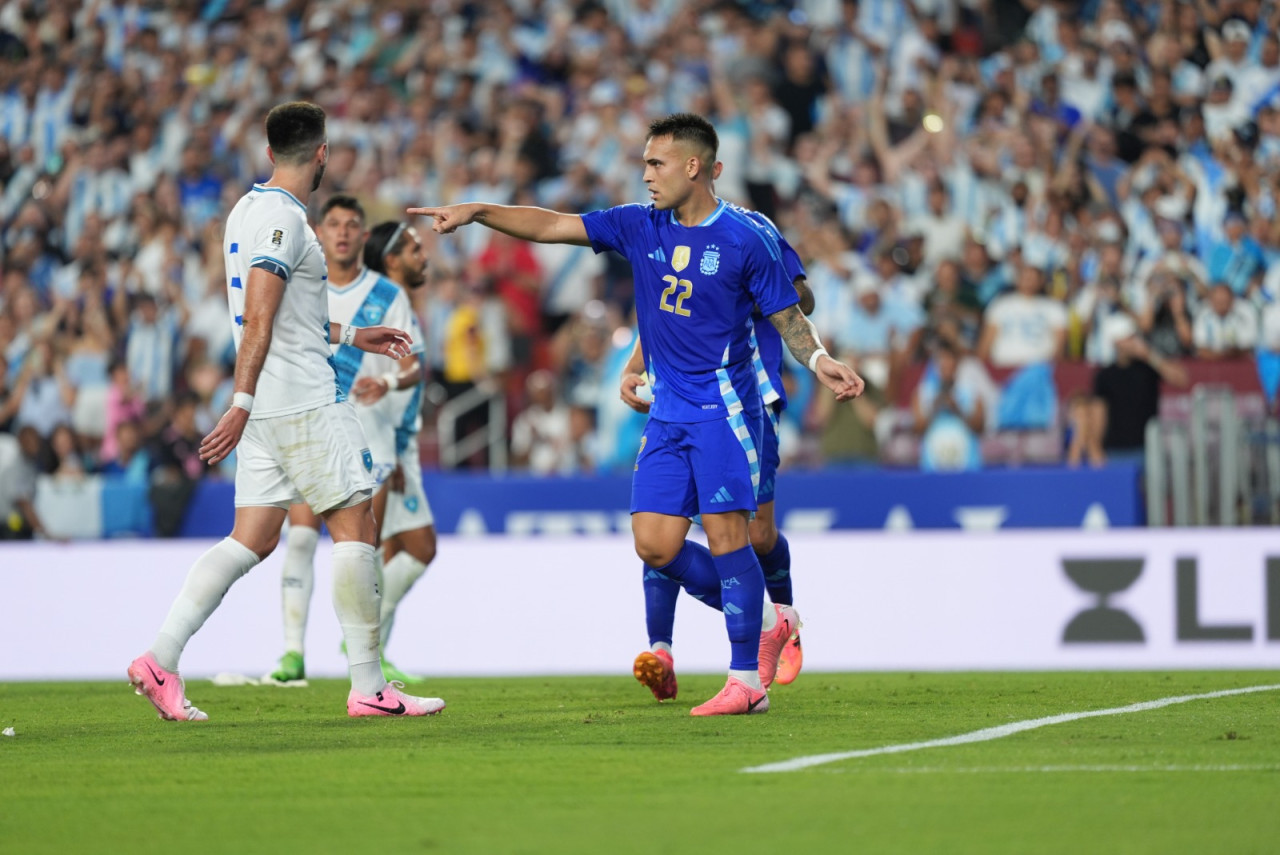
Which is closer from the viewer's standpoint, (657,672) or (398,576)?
(657,672)

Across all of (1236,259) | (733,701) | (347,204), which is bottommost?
(733,701)

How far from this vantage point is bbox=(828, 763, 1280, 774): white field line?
5.46 meters

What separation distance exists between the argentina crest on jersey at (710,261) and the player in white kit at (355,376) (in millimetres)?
2388

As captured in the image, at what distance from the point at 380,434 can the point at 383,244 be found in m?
1.03

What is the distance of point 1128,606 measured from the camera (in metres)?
11.7

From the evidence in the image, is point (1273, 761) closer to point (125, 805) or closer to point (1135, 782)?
point (1135, 782)

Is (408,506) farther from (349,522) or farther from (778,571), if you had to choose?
(349,522)

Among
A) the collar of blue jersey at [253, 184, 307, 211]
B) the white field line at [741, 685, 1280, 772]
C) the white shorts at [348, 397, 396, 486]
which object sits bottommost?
the white field line at [741, 685, 1280, 772]

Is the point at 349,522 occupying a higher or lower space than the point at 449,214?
lower

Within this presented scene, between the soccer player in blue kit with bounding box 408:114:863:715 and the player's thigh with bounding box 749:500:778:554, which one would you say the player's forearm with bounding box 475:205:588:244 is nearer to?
the soccer player in blue kit with bounding box 408:114:863:715

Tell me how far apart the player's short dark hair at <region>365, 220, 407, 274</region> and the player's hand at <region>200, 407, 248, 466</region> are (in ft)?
11.1

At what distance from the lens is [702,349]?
24.3 ft

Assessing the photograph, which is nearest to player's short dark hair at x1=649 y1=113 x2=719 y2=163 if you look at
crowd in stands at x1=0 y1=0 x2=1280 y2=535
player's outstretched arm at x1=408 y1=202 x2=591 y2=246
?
player's outstretched arm at x1=408 y1=202 x2=591 y2=246

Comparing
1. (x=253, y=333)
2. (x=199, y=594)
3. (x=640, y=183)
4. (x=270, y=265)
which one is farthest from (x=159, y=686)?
(x=640, y=183)
